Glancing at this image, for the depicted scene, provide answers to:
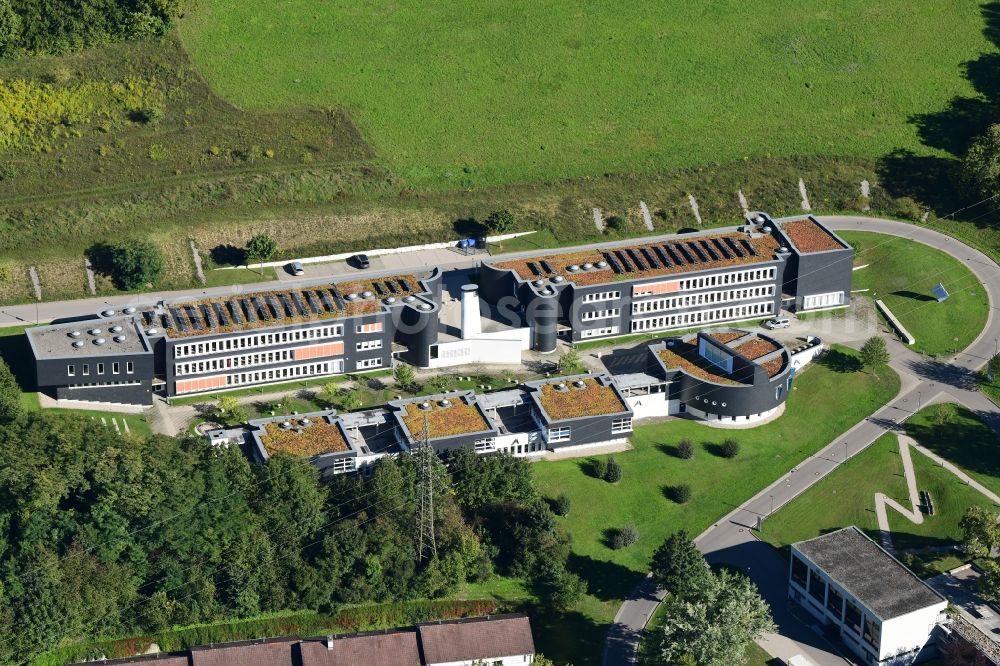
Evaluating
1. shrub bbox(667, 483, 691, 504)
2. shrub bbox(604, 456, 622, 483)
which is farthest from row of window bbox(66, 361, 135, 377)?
shrub bbox(667, 483, 691, 504)

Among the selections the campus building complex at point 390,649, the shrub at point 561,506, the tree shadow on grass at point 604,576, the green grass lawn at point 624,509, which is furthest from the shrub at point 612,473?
the campus building complex at point 390,649

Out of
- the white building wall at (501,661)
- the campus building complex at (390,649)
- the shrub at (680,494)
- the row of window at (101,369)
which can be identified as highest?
the row of window at (101,369)

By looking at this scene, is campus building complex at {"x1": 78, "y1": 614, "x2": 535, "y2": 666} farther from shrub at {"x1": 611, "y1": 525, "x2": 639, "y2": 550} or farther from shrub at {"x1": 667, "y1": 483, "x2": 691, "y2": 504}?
shrub at {"x1": 667, "y1": 483, "x2": 691, "y2": 504}

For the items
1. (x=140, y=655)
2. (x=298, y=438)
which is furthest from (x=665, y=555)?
(x=140, y=655)

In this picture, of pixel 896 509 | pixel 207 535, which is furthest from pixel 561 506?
pixel 207 535

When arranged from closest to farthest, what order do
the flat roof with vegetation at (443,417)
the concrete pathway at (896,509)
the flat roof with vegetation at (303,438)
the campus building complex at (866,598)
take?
1. the campus building complex at (866,598)
2. the flat roof with vegetation at (303,438)
3. the concrete pathway at (896,509)
4. the flat roof with vegetation at (443,417)

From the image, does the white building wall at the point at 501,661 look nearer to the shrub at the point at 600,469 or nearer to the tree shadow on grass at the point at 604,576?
the tree shadow on grass at the point at 604,576
